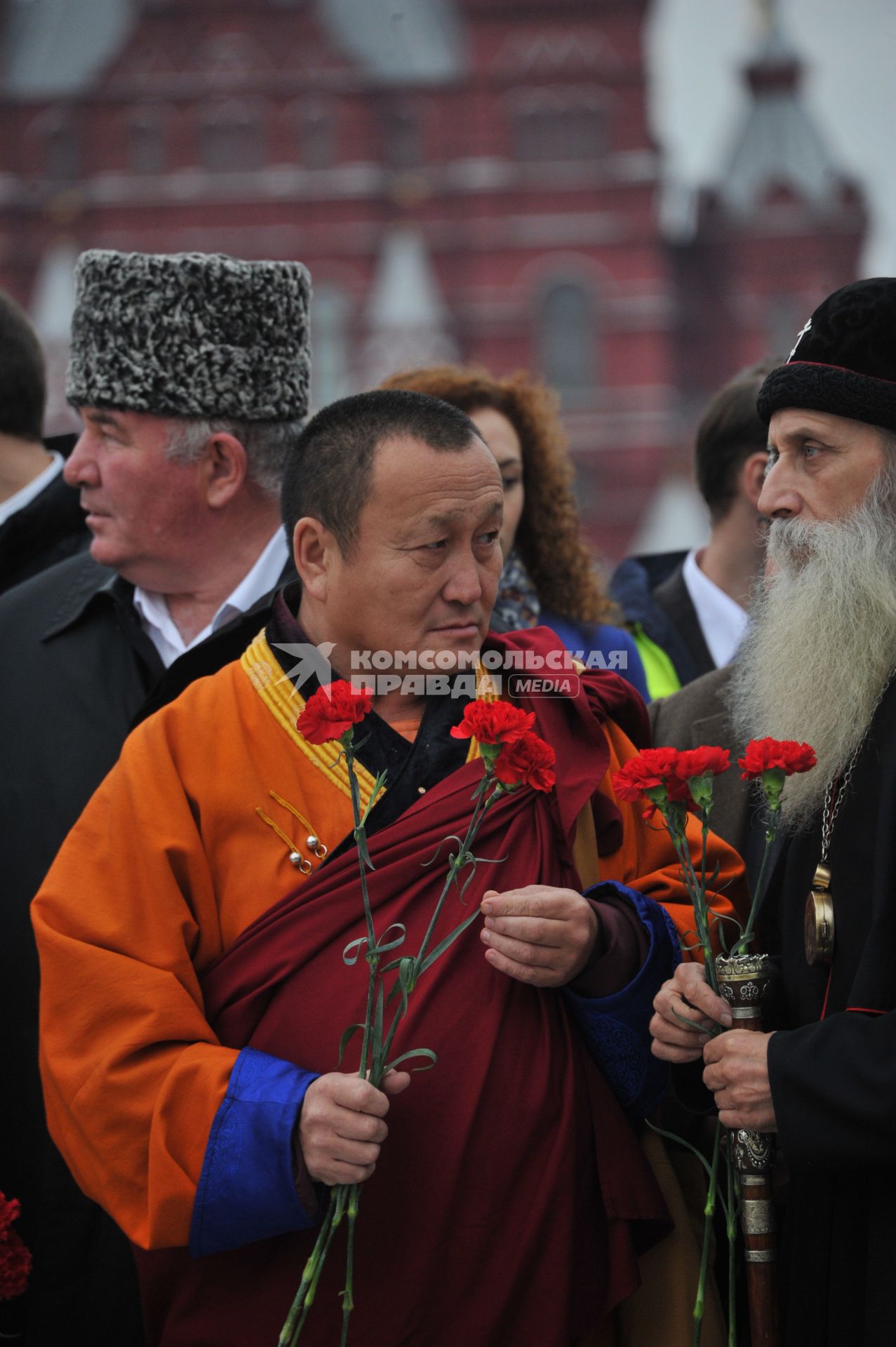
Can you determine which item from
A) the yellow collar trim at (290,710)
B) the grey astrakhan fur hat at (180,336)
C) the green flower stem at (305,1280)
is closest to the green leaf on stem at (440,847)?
the yellow collar trim at (290,710)

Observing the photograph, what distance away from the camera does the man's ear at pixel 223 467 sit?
133 inches

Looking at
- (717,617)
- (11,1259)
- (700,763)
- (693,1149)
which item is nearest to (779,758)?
(700,763)

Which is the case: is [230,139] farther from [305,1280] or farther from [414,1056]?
[305,1280]

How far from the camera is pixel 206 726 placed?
244 centimetres

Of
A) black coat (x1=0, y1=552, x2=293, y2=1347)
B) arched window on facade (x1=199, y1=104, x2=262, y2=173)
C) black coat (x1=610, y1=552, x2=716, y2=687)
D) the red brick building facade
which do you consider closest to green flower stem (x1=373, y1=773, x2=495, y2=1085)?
black coat (x1=0, y1=552, x2=293, y2=1347)

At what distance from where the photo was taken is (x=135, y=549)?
11.0 ft

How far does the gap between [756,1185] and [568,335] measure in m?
32.5

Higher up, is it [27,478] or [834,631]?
[27,478]

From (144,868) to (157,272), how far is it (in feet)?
5.12

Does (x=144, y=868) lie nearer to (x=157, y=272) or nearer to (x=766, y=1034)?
(x=766, y=1034)

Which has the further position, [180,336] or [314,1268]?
[180,336]

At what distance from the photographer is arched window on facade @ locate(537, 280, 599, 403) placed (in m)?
33.4

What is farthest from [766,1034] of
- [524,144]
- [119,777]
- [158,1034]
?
[524,144]

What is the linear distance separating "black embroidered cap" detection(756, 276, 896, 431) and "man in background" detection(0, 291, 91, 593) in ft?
6.61
